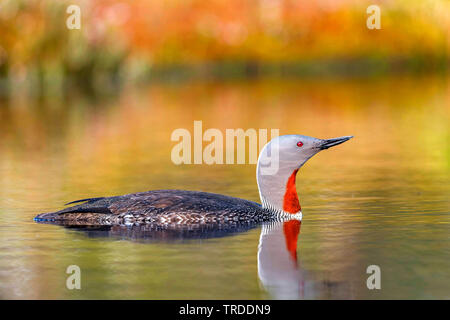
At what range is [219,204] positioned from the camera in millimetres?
8711

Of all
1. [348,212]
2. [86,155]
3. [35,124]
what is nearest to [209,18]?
[35,124]

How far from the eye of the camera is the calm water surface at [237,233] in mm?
6562

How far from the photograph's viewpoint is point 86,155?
50.4ft

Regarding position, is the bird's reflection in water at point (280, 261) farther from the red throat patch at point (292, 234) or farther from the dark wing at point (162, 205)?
the dark wing at point (162, 205)

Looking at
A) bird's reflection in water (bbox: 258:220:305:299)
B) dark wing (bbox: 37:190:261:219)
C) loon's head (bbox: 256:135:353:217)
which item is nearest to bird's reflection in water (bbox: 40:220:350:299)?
bird's reflection in water (bbox: 258:220:305:299)

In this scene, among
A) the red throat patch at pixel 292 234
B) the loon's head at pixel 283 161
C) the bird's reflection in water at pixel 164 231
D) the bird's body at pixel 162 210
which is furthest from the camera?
the loon's head at pixel 283 161

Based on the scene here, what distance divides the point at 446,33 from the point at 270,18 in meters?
11.7

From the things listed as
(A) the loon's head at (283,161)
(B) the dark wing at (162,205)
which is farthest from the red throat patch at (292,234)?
(B) the dark wing at (162,205)

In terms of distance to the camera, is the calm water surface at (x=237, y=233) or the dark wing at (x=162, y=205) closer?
the calm water surface at (x=237, y=233)

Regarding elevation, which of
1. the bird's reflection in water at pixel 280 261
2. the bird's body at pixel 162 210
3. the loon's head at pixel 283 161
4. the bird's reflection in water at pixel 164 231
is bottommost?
the bird's reflection in water at pixel 280 261

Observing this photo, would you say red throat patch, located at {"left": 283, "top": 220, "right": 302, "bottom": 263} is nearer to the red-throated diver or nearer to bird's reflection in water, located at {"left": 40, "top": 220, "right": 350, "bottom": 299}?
bird's reflection in water, located at {"left": 40, "top": 220, "right": 350, "bottom": 299}

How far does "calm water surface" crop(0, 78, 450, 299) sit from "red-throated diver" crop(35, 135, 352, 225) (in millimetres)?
300

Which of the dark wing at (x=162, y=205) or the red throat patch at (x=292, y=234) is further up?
the dark wing at (x=162, y=205)

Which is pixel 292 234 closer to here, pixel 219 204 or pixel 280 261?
pixel 219 204
